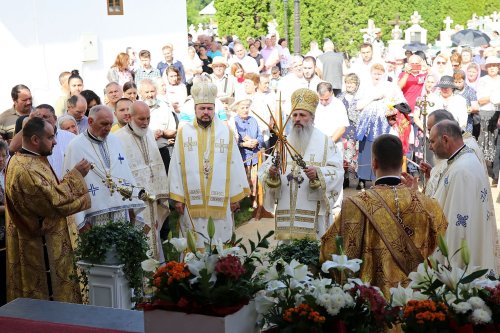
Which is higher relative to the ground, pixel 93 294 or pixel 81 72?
pixel 81 72

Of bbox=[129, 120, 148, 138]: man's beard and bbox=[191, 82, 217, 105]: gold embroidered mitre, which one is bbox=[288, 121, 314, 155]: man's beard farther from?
bbox=[129, 120, 148, 138]: man's beard

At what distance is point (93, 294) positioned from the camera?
6082 millimetres

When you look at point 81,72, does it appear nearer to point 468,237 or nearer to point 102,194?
A: point 102,194

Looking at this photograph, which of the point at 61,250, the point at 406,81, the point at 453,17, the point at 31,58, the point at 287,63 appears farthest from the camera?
the point at 453,17

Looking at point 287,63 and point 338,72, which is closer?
point 338,72

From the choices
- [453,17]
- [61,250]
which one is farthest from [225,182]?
[453,17]

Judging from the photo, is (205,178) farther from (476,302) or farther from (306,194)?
(476,302)

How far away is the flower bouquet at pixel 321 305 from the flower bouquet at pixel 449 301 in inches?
4.7

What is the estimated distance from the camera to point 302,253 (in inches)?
213

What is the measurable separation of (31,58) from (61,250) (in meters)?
10.4

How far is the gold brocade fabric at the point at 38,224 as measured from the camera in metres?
6.32

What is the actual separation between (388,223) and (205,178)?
11.1ft

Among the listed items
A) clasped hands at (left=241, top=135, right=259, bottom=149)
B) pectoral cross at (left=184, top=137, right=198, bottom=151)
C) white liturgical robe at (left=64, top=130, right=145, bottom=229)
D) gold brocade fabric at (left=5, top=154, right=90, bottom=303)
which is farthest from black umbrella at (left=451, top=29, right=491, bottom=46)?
gold brocade fabric at (left=5, top=154, right=90, bottom=303)

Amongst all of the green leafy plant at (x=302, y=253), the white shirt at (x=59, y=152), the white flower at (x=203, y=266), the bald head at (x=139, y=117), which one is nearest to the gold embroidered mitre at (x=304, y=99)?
the bald head at (x=139, y=117)
